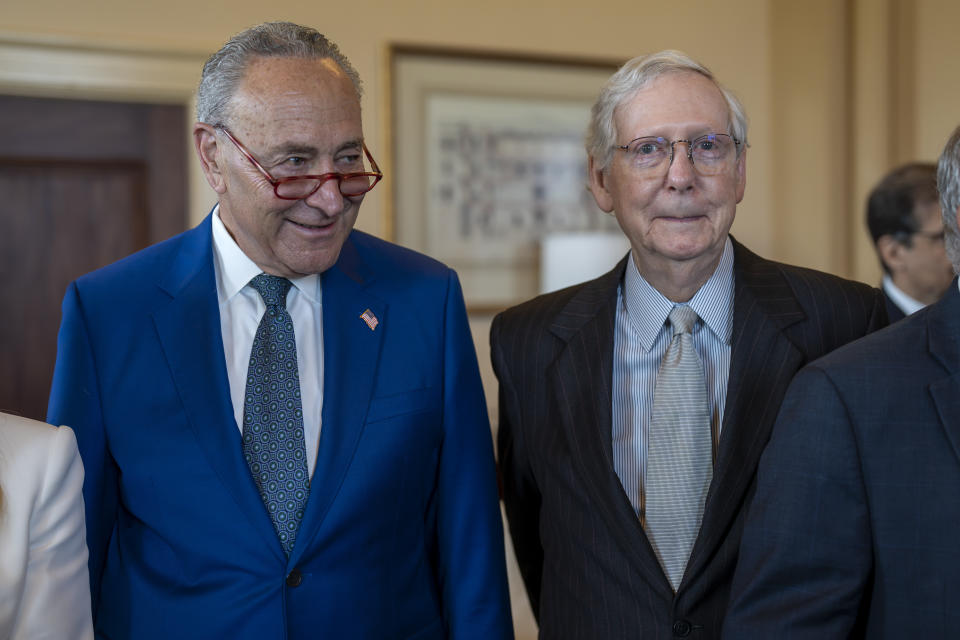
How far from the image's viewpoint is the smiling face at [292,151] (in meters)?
1.54

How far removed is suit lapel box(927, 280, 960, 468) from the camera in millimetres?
1297

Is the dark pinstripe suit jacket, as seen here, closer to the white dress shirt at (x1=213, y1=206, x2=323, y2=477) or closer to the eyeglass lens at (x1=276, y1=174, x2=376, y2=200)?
the white dress shirt at (x1=213, y1=206, x2=323, y2=477)

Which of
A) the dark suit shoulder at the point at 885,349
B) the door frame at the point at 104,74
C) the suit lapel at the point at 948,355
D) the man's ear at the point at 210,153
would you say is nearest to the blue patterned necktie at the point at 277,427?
the man's ear at the point at 210,153

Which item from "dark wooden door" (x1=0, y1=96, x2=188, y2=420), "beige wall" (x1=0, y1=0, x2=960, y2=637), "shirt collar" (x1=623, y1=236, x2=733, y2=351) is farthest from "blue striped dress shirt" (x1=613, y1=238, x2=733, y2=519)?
"dark wooden door" (x1=0, y1=96, x2=188, y2=420)

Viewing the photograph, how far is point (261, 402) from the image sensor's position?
159 cm

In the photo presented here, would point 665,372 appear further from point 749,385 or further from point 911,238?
point 911,238

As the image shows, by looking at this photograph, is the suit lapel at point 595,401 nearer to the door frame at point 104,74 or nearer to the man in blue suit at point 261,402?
the man in blue suit at point 261,402

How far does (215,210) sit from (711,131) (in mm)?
936

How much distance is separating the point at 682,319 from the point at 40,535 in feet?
3.70

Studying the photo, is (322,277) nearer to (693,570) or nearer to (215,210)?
(215,210)

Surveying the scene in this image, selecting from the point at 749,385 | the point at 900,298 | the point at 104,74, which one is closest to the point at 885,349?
the point at 749,385

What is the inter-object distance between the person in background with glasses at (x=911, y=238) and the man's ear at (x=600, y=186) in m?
1.61

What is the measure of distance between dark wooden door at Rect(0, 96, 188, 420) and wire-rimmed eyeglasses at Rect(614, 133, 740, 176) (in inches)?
93.9

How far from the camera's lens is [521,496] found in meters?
2.06
